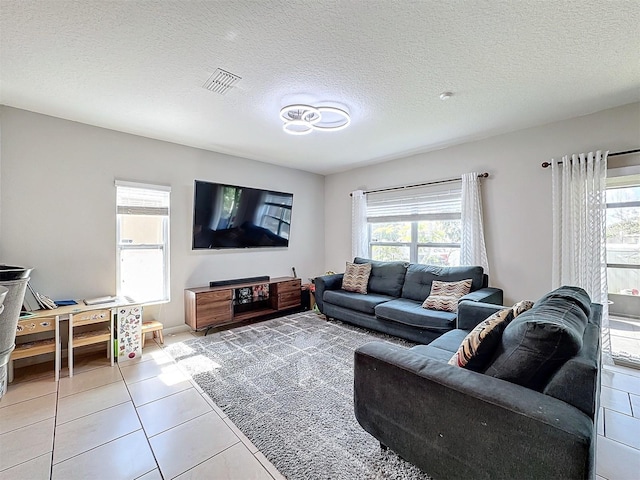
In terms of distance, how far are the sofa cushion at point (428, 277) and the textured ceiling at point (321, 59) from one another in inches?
67.8

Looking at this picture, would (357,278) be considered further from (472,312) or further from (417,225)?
(472,312)

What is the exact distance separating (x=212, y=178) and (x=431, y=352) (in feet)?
11.7

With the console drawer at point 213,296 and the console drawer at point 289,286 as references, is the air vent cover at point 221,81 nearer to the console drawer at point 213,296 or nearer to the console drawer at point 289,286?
the console drawer at point 213,296

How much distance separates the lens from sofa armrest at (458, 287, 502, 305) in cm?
284

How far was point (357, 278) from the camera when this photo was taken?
4227 millimetres

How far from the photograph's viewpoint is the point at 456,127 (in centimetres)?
326

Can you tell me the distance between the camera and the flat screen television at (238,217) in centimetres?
387

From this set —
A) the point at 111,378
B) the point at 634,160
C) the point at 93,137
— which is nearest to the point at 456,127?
the point at 634,160

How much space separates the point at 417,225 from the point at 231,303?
2.98 meters

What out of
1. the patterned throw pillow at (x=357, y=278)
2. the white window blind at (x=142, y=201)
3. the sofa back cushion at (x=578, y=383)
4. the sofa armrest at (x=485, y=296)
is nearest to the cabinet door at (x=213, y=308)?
the white window blind at (x=142, y=201)

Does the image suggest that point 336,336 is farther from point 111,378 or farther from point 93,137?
point 93,137

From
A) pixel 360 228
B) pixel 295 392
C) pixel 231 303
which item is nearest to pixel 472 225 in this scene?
pixel 360 228

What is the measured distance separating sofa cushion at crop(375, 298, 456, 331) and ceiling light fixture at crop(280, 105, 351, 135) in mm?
2136

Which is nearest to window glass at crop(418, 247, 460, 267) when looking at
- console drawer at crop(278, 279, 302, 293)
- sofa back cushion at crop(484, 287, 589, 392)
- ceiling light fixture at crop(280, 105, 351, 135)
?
console drawer at crop(278, 279, 302, 293)
